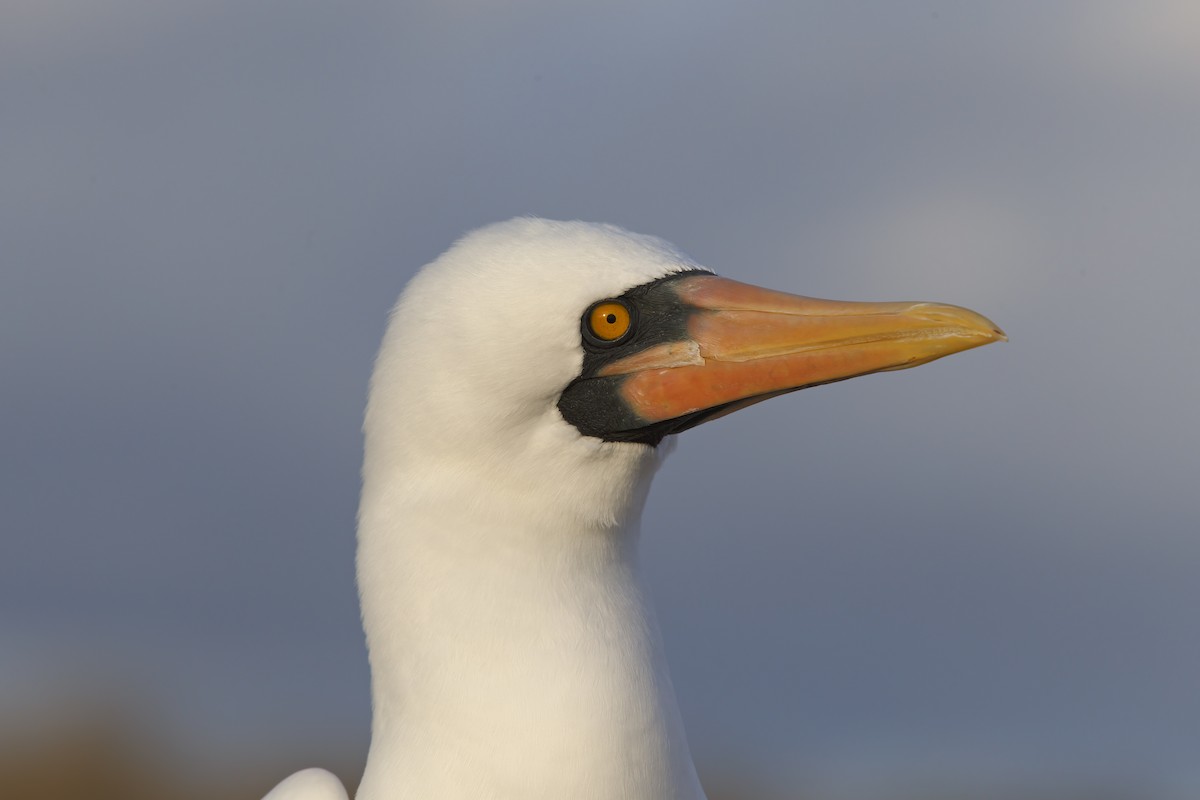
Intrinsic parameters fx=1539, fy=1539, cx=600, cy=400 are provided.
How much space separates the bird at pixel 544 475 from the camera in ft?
16.1

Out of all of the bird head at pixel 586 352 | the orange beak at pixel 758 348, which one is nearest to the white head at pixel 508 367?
the bird head at pixel 586 352

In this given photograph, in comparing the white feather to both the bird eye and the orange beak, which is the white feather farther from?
the orange beak

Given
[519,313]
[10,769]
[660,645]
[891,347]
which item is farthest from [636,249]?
[10,769]

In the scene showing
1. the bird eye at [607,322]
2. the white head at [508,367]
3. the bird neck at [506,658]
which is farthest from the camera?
the bird eye at [607,322]

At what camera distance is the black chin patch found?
520 cm

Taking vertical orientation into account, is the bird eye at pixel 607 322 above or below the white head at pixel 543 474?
above

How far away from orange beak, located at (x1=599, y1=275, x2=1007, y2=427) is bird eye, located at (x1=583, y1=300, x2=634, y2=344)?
0.33 feet

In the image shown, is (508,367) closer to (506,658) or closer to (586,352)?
(586,352)

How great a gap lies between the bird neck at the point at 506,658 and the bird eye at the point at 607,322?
588 millimetres

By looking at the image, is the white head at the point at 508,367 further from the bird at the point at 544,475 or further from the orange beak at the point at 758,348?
the orange beak at the point at 758,348

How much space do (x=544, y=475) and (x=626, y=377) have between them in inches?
18.1

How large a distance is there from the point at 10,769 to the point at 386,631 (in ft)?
82.2

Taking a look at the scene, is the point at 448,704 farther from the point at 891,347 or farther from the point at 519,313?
the point at 891,347

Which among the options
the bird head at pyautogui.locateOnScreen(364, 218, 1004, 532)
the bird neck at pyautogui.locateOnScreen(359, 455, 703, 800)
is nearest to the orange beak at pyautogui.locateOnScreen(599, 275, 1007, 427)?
the bird head at pyautogui.locateOnScreen(364, 218, 1004, 532)
